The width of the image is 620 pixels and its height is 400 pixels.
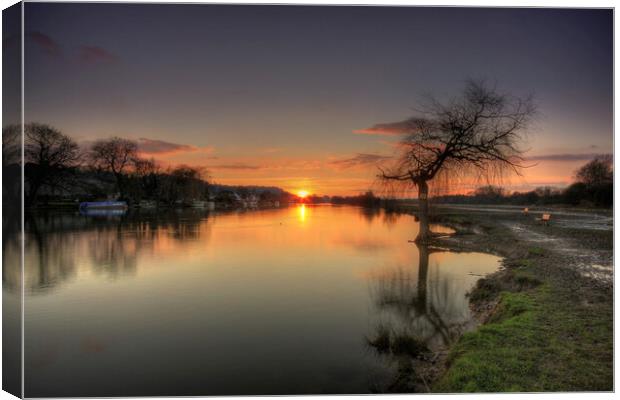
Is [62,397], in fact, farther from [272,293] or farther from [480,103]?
[480,103]

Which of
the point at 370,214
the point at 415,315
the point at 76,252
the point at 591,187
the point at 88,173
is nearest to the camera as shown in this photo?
the point at 415,315

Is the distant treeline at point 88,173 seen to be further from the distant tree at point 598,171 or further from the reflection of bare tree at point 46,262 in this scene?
the distant tree at point 598,171

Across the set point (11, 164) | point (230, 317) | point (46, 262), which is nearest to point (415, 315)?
point (230, 317)

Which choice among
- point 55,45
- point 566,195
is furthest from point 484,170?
point 55,45

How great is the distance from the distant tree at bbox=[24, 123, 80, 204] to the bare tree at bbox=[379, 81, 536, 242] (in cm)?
771

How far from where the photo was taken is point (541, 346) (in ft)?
14.6

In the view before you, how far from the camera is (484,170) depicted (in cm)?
1159

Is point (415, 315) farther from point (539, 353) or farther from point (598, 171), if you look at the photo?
point (598, 171)

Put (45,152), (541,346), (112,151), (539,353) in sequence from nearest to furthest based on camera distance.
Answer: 1. (539,353)
2. (541,346)
3. (45,152)
4. (112,151)

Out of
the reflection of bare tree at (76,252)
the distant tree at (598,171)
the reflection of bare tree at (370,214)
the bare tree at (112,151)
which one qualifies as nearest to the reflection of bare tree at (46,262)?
the reflection of bare tree at (76,252)

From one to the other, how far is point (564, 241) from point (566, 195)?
176 inches

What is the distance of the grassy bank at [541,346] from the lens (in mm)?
3996

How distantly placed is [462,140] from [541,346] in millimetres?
8409

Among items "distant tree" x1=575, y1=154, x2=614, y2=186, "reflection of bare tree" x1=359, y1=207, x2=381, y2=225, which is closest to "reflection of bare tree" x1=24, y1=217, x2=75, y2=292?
"distant tree" x1=575, y1=154, x2=614, y2=186
